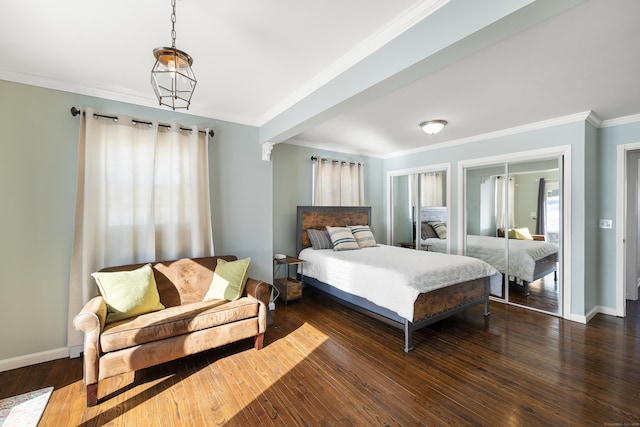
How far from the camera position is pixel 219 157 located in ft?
11.5

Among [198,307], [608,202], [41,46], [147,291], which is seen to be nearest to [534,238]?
[608,202]

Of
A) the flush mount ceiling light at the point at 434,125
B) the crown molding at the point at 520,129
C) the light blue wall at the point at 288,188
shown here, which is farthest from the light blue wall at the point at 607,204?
the light blue wall at the point at 288,188

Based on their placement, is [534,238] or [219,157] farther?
[534,238]

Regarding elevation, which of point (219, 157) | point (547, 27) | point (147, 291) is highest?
point (547, 27)

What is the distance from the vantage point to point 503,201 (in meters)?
4.09

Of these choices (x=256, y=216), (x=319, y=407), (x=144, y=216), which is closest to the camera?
(x=319, y=407)

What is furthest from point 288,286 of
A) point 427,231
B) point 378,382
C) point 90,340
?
point 427,231

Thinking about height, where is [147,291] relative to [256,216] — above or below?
below

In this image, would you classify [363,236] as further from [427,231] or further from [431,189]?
[431,189]

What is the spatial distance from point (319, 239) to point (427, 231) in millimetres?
2073

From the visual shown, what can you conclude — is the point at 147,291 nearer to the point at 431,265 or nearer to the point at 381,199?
the point at 431,265

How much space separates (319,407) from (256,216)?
94.7 inches

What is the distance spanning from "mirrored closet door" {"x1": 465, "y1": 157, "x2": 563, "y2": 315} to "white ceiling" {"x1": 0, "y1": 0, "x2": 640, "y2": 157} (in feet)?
2.77

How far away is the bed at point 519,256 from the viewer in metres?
3.74
